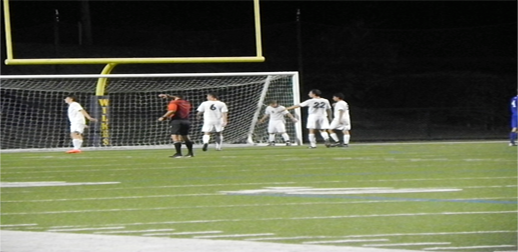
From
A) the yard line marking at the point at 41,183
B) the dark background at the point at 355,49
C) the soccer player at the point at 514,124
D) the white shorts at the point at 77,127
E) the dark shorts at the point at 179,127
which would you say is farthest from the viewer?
the dark background at the point at 355,49

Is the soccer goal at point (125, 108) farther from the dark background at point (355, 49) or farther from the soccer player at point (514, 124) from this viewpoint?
the soccer player at point (514, 124)

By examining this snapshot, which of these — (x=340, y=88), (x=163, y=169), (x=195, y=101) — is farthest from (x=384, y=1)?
(x=163, y=169)

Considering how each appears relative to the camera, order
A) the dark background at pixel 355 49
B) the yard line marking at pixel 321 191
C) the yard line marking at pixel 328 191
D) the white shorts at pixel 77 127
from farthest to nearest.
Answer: the dark background at pixel 355 49
the white shorts at pixel 77 127
the yard line marking at pixel 328 191
the yard line marking at pixel 321 191

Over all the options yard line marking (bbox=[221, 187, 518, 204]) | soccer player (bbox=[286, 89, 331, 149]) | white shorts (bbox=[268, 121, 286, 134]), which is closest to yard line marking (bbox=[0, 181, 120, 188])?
yard line marking (bbox=[221, 187, 518, 204])

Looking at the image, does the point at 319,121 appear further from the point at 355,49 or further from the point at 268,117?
the point at 355,49

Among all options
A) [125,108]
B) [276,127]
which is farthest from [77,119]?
[125,108]

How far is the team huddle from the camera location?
918 inches

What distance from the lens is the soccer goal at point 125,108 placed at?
30016mm

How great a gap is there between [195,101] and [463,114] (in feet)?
25.2

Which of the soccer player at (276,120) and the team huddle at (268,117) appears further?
the soccer player at (276,120)

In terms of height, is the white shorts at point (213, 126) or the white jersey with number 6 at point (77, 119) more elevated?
the white jersey with number 6 at point (77, 119)

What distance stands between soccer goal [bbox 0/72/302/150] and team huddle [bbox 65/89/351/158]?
0.57 m

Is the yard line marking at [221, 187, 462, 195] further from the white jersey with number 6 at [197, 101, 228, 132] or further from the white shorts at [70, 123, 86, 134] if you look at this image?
the white jersey with number 6 at [197, 101, 228, 132]

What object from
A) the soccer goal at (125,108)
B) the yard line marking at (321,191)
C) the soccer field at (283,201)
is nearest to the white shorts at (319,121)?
the soccer goal at (125,108)
